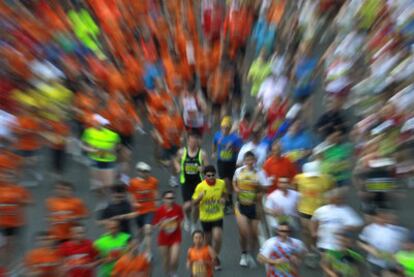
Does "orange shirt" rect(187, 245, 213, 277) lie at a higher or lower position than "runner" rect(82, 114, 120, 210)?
lower

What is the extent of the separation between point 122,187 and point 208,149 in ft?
12.9

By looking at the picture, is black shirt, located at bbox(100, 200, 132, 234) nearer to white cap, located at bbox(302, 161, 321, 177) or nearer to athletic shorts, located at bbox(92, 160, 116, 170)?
athletic shorts, located at bbox(92, 160, 116, 170)

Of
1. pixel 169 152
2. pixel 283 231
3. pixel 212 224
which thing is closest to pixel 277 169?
pixel 212 224

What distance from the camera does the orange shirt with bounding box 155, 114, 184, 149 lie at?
1063 cm

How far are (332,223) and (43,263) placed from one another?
3.51 meters

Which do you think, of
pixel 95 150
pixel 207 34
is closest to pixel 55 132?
pixel 95 150

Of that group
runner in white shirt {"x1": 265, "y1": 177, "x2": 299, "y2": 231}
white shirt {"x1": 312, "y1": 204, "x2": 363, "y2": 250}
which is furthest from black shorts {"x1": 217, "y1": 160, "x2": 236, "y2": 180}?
white shirt {"x1": 312, "y1": 204, "x2": 363, "y2": 250}

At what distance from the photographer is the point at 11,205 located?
24.3 feet

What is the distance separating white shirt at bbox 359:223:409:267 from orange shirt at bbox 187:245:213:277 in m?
2.03

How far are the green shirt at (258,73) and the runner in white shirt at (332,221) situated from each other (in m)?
5.60

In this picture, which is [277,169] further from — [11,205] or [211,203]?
[11,205]

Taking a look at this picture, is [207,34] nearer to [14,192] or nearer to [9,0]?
[9,0]

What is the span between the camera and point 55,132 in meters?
Result: 10.2

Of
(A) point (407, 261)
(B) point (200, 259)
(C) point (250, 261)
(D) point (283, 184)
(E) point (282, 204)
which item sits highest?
(D) point (283, 184)
